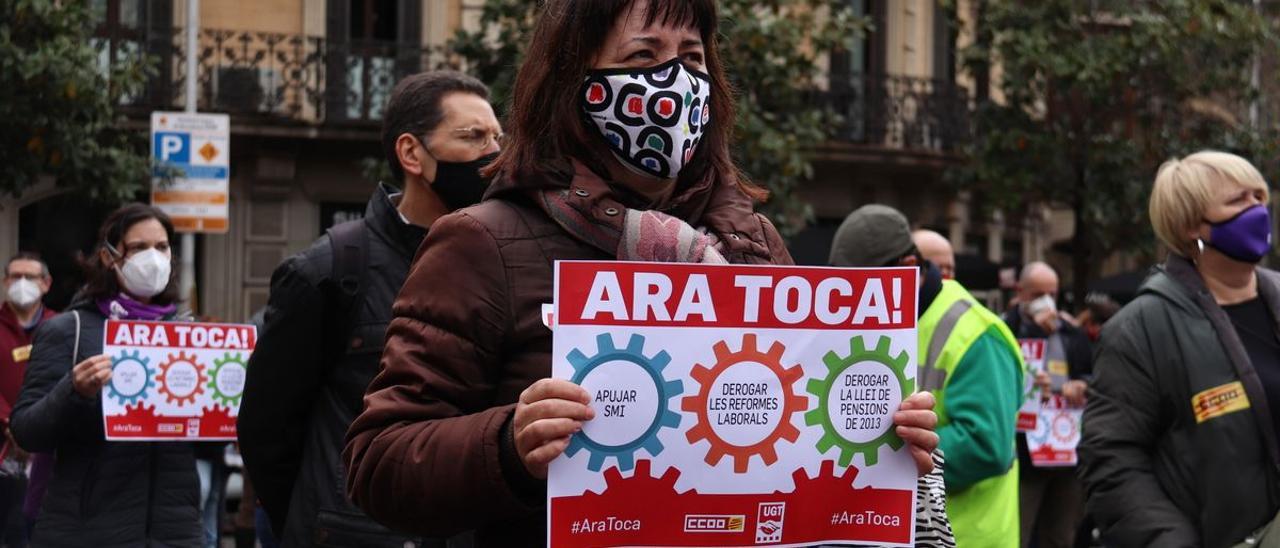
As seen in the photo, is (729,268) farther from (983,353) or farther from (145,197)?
(145,197)

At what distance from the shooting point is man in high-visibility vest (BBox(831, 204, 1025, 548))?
18.7 ft

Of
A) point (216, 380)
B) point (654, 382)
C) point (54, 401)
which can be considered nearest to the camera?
point (654, 382)

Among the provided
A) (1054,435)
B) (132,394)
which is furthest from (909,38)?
(132,394)

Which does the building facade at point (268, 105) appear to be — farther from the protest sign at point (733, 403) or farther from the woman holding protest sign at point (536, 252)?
the protest sign at point (733, 403)

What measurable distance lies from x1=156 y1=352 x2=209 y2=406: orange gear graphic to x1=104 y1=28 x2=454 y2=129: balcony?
16.3m

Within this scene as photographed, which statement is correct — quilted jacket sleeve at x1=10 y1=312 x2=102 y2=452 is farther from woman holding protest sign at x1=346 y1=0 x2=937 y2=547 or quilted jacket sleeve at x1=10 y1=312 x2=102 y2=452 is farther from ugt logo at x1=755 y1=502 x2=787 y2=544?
ugt logo at x1=755 y1=502 x2=787 y2=544

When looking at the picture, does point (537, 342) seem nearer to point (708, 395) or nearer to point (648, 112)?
point (708, 395)

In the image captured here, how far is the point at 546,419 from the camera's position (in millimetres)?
2617

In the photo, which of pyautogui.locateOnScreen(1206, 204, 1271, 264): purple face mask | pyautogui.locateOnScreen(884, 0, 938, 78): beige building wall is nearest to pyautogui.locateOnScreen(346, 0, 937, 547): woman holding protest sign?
pyautogui.locateOnScreen(1206, 204, 1271, 264): purple face mask

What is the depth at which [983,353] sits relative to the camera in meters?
5.82

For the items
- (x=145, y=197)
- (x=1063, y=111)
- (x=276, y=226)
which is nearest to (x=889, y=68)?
(x=1063, y=111)

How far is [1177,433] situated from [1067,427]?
6844mm

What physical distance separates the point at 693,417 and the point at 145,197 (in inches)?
822

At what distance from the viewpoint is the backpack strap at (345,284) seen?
4.60 meters
